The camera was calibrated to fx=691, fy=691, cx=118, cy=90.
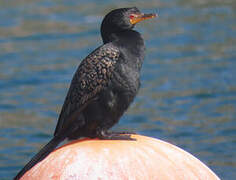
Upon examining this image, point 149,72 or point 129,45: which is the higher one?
point 129,45

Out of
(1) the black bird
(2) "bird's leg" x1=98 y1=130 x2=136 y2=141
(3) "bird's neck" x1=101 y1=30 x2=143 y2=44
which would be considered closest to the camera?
(2) "bird's leg" x1=98 y1=130 x2=136 y2=141

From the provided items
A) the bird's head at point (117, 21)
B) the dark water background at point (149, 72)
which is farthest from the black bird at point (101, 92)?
the dark water background at point (149, 72)

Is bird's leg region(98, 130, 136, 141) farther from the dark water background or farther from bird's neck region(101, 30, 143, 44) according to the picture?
the dark water background

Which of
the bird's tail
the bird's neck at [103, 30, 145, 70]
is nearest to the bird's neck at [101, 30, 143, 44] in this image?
the bird's neck at [103, 30, 145, 70]

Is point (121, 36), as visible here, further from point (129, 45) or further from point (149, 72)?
point (149, 72)

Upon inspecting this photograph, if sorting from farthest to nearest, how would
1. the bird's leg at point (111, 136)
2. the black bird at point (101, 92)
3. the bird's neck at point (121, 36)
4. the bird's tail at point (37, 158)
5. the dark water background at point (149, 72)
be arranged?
1. the dark water background at point (149, 72)
2. the bird's neck at point (121, 36)
3. the black bird at point (101, 92)
4. the bird's leg at point (111, 136)
5. the bird's tail at point (37, 158)

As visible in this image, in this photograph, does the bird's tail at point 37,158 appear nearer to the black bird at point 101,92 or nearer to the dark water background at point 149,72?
the black bird at point 101,92

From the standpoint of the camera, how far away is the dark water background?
1130 cm

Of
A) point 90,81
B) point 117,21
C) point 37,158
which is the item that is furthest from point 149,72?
point 37,158

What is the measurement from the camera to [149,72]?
535 inches

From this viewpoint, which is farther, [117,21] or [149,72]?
[149,72]

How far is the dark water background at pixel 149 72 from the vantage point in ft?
37.1

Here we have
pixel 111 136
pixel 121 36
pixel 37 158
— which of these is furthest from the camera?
pixel 121 36

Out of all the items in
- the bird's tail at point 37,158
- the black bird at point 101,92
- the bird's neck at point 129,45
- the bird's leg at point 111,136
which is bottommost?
the bird's tail at point 37,158
